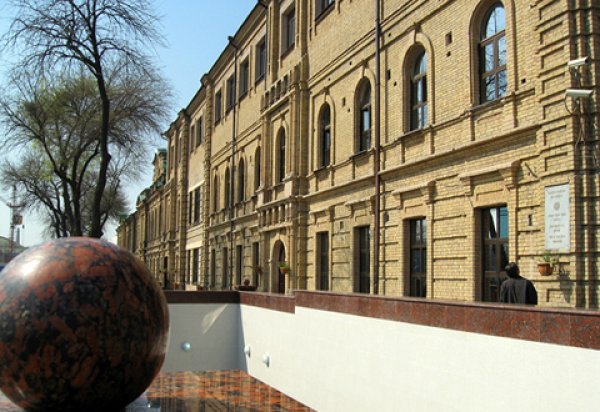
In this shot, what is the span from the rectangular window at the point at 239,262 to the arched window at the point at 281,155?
610 cm

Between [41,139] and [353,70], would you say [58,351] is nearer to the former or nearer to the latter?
[353,70]

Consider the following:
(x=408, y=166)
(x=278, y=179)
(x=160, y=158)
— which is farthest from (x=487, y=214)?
(x=160, y=158)

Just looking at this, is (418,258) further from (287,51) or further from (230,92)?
(230,92)

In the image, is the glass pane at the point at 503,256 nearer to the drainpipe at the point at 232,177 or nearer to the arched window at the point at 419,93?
the arched window at the point at 419,93

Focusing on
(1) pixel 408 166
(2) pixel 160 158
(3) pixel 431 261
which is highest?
(2) pixel 160 158

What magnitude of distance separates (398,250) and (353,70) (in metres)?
5.96

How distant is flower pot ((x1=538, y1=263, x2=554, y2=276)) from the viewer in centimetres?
1051

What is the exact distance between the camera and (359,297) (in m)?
10.3

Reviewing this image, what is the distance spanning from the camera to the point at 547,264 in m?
10.5

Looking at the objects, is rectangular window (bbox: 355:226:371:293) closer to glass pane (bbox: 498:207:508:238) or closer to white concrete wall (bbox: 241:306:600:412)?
white concrete wall (bbox: 241:306:600:412)

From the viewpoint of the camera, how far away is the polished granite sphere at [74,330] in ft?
19.3

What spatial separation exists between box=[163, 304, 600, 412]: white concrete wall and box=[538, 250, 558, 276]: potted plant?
Answer: 9.66 feet

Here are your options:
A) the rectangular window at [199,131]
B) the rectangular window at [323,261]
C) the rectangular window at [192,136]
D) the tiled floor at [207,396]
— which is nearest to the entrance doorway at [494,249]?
the tiled floor at [207,396]

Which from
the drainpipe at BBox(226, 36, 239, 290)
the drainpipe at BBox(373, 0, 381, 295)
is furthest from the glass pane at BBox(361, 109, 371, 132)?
the drainpipe at BBox(226, 36, 239, 290)
